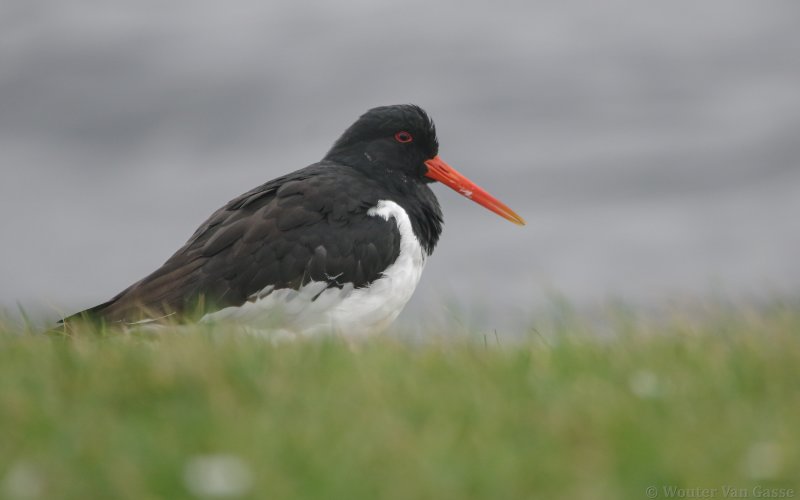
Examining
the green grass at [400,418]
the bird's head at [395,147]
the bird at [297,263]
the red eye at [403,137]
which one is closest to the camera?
the green grass at [400,418]

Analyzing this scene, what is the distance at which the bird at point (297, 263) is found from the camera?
6.97 metres

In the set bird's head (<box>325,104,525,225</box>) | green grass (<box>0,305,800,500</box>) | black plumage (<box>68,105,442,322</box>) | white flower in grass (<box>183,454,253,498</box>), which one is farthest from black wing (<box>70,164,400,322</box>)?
white flower in grass (<box>183,454,253,498</box>)

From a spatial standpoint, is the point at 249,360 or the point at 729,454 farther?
the point at 249,360

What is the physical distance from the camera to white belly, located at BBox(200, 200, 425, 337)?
22.9 ft

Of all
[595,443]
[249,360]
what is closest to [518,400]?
[595,443]

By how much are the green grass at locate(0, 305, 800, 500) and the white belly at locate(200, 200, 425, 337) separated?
1.82 metres

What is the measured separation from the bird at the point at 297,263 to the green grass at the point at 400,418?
1777mm

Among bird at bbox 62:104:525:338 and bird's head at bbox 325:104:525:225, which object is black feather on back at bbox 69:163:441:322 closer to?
bird at bbox 62:104:525:338

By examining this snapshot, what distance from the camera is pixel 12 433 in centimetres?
391

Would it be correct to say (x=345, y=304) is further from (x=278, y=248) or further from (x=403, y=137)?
(x=403, y=137)

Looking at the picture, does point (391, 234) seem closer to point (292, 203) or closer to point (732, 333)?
point (292, 203)

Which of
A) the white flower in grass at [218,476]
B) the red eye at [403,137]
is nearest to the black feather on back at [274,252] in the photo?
the red eye at [403,137]

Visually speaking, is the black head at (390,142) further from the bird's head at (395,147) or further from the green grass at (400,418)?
the green grass at (400,418)

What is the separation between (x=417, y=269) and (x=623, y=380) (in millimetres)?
3248
